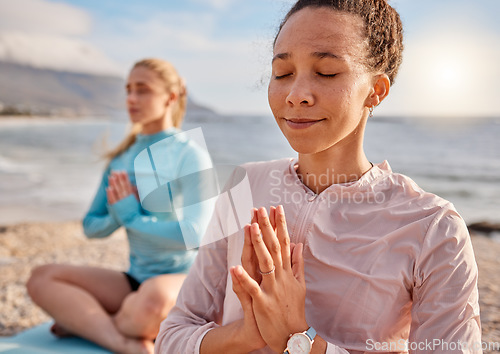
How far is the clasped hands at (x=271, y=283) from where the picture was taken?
1.19 meters

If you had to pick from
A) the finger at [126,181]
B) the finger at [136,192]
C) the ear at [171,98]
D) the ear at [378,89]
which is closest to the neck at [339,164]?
the ear at [378,89]

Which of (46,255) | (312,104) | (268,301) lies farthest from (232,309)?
(46,255)

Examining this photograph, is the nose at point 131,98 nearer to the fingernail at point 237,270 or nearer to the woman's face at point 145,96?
the woman's face at point 145,96

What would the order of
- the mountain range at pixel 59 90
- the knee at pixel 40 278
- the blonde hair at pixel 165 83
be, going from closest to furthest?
the knee at pixel 40 278 < the blonde hair at pixel 165 83 < the mountain range at pixel 59 90

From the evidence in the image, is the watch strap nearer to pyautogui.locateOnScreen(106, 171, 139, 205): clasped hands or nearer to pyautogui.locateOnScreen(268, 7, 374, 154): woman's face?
pyautogui.locateOnScreen(268, 7, 374, 154): woman's face

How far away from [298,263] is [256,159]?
1642 cm

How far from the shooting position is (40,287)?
2.97 metres

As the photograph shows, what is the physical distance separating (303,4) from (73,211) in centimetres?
860

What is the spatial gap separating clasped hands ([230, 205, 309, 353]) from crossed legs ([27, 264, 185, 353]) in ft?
5.07

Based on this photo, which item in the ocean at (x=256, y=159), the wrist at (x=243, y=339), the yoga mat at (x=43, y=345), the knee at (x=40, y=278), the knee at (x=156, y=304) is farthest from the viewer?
the ocean at (x=256, y=159)

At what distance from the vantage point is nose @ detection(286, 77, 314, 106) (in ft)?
4.30

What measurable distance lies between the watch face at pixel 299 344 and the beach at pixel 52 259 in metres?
1.62

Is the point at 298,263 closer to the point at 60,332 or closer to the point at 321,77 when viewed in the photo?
the point at 321,77

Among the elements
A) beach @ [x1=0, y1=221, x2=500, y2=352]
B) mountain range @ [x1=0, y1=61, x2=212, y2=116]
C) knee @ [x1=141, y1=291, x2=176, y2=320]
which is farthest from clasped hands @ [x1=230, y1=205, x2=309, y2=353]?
mountain range @ [x1=0, y1=61, x2=212, y2=116]
